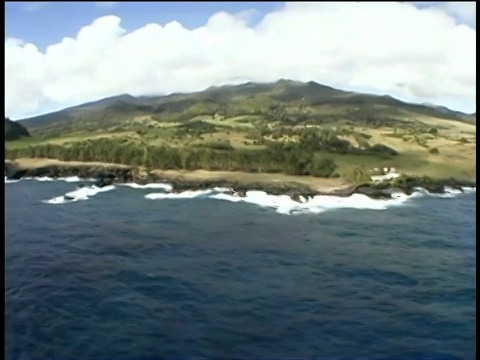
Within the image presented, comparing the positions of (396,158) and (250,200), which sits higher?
(396,158)

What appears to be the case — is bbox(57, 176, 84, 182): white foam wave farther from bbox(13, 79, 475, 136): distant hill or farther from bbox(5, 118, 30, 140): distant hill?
bbox(5, 118, 30, 140): distant hill

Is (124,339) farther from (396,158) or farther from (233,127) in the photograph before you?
(396,158)

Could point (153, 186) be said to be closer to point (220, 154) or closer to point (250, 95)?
point (220, 154)

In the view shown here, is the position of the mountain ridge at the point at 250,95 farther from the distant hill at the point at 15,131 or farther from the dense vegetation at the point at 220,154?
the dense vegetation at the point at 220,154

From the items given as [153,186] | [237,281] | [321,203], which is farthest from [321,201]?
[153,186]

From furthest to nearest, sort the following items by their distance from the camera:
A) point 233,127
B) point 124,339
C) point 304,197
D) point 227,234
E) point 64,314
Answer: point 233,127 → point 304,197 → point 227,234 → point 64,314 → point 124,339

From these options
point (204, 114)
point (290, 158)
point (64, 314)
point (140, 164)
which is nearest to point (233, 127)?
point (204, 114)
